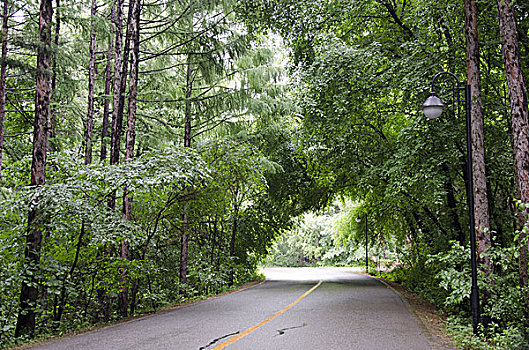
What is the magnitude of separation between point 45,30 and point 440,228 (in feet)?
41.0

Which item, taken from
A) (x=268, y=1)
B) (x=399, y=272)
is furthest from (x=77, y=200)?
(x=399, y=272)

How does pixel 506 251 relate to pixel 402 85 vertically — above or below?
below

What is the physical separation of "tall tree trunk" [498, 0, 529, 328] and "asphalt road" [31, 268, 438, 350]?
2.73 m

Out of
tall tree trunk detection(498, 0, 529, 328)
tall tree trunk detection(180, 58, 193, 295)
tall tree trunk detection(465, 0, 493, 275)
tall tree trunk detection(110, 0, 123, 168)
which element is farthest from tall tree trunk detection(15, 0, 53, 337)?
tall tree trunk detection(498, 0, 529, 328)

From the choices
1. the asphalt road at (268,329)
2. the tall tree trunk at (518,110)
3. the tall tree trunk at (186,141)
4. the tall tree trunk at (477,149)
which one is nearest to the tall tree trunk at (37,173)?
the asphalt road at (268,329)

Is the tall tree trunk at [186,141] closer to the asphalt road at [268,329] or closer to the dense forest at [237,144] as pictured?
the dense forest at [237,144]

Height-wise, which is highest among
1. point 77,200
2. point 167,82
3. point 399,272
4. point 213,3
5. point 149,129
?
point 213,3

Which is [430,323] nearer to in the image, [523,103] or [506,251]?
[506,251]

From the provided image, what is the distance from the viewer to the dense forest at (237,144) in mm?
8727

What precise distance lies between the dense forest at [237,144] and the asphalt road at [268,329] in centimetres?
128

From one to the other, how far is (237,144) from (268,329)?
26.0 feet

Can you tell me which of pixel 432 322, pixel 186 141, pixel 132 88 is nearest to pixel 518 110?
pixel 432 322

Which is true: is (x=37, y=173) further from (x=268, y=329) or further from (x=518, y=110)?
(x=518, y=110)

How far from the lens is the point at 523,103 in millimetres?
8094
